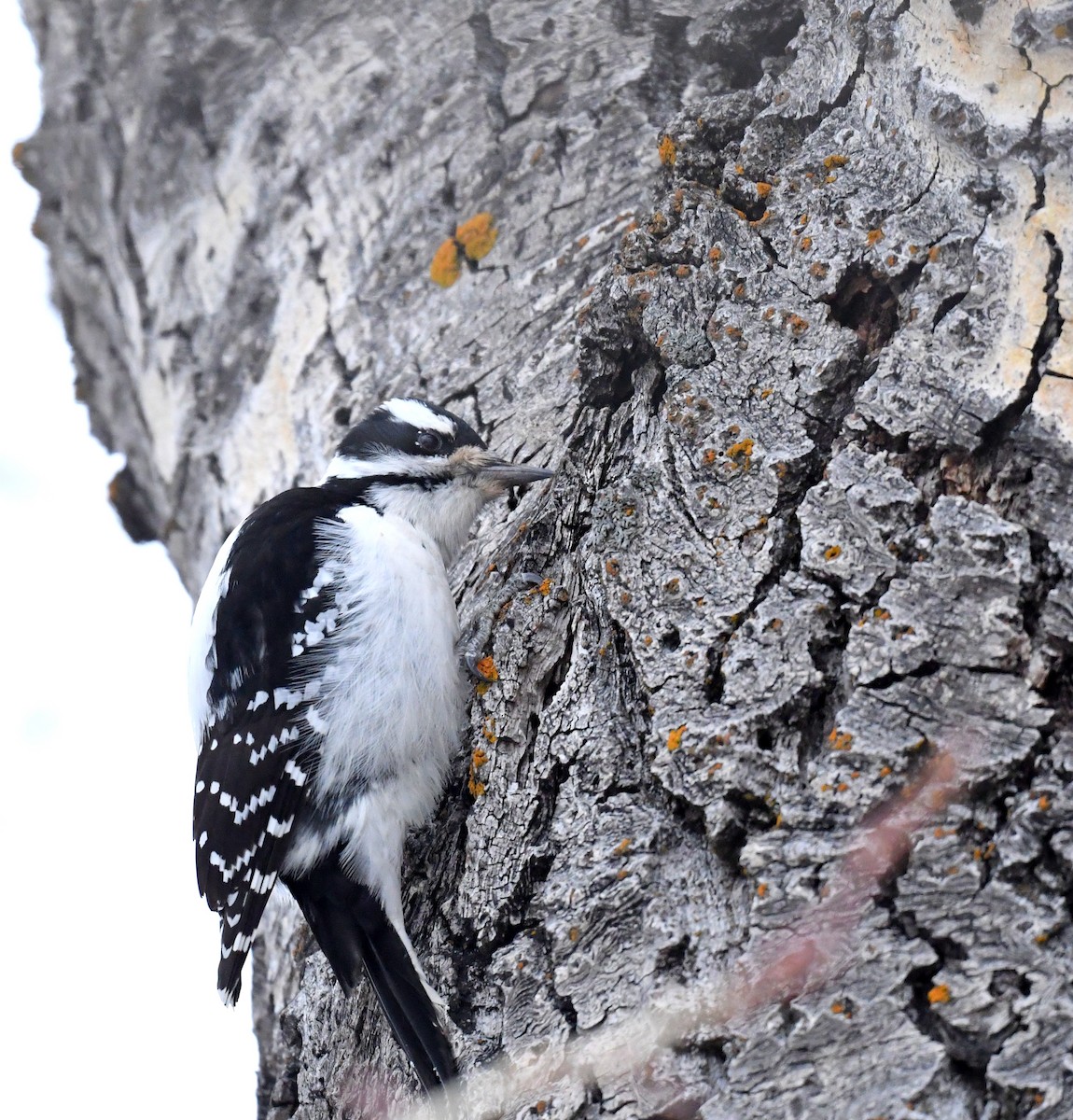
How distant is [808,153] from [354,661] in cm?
130

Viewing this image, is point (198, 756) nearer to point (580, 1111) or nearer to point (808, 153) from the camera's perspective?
point (580, 1111)

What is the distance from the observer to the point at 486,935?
1854mm

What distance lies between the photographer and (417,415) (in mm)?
2812

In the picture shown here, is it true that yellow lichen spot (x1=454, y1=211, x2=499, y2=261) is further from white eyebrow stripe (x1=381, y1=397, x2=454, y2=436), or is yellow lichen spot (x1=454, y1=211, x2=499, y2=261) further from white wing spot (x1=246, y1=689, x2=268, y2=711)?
white wing spot (x1=246, y1=689, x2=268, y2=711)

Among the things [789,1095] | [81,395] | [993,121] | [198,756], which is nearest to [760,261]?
[993,121]

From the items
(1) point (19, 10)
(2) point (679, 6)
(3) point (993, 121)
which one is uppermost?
(1) point (19, 10)

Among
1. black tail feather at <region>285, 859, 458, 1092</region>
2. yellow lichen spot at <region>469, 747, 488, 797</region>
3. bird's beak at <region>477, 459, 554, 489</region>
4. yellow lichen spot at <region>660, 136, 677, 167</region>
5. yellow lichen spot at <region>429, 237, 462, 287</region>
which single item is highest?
yellow lichen spot at <region>429, 237, 462, 287</region>

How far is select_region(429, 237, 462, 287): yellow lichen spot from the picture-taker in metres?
2.93

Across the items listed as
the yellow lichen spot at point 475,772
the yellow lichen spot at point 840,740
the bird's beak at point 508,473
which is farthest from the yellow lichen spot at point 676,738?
the bird's beak at point 508,473

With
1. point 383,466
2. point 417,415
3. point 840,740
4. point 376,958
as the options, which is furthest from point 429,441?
Result: point 840,740

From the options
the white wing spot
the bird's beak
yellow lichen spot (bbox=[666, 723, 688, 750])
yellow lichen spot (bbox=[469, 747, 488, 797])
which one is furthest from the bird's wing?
yellow lichen spot (bbox=[666, 723, 688, 750])

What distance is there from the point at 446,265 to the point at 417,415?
1.28 ft

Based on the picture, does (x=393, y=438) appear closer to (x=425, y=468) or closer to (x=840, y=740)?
(x=425, y=468)

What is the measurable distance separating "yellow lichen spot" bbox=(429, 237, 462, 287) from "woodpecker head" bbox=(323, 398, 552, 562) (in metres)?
0.33
